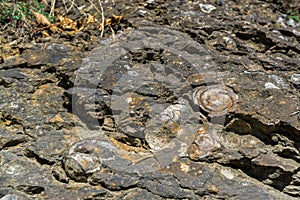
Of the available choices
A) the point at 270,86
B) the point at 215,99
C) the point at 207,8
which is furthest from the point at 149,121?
the point at 207,8

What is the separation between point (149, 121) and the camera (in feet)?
7.30

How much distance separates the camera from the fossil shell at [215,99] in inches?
87.9

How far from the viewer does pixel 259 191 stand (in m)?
2.06

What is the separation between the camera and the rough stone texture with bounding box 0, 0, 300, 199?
2.01 meters

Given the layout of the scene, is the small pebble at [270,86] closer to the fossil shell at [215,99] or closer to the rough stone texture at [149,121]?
the rough stone texture at [149,121]

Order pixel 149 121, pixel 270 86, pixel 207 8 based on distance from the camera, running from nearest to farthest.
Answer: pixel 149 121, pixel 270 86, pixel 207 8

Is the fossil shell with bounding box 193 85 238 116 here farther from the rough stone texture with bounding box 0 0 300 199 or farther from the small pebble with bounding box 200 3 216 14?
the small pebble with bounding box 200 3 216 14

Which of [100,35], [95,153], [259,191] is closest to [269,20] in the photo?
[100,35]

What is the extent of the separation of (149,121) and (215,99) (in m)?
0.39

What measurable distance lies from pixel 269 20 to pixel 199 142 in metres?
1.48

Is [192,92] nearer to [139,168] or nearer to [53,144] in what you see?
[139,168]

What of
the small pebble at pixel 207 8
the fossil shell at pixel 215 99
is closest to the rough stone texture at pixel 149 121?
the fossil shell at pixel 215 99

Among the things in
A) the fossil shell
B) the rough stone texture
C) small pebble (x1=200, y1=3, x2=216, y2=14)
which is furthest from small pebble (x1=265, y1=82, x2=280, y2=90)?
small pebble (x1=200, y1=3, x2=216, y2=14)

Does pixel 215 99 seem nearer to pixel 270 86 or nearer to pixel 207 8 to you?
pixel 270 86
